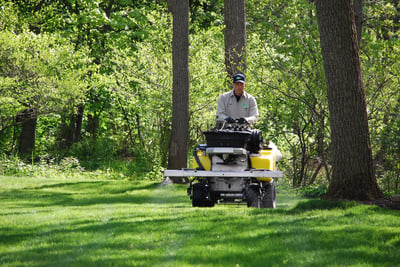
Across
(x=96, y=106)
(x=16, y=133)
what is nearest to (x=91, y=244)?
(x=96, y=106)

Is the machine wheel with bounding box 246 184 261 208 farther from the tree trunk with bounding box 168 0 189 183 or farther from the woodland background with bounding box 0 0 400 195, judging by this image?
the tree trunk with bounding box 168 0 189 183

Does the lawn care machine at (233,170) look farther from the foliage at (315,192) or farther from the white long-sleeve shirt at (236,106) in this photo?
the foliage at (315,192)

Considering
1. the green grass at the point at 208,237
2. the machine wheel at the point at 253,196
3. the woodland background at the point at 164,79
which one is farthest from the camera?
the woodland background at the point at 164,79

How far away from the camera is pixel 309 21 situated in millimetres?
19016

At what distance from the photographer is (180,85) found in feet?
57.6

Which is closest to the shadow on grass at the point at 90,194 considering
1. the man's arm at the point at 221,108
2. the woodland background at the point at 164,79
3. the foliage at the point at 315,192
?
the foliage at the point at 315,192

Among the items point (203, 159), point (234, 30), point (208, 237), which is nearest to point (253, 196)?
point (203, 159)

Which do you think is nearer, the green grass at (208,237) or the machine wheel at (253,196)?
the green grass at (208,237)

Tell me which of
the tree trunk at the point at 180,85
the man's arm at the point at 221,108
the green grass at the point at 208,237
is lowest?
the green grass at the point at 208,237

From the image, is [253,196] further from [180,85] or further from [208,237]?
[180,85]

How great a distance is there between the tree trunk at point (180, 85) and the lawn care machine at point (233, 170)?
6736 mm

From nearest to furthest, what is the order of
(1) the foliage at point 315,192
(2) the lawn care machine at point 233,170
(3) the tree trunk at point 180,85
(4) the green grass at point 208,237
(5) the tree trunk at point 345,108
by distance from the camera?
1. (4) the green grass at point 208,237
2. (2) the lawn care machine at point 233,170
3. (5) the tree trunk at point 345,108
4. (1) the foliage at point 315,192
5. (3) the tree trunk at point 180,85

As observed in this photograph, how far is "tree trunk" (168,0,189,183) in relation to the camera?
689 inches

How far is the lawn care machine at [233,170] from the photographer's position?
10.0 meters
